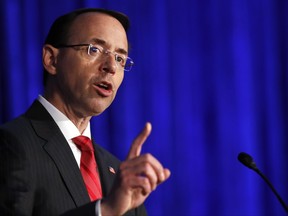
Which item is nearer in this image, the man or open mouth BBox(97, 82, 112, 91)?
the man

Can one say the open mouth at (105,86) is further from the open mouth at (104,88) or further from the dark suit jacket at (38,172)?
the dark suit jacket at (38,172)

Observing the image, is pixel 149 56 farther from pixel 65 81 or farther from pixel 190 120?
pixel 65 81

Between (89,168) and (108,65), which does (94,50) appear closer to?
(108,65)

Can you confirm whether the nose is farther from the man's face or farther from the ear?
the ear

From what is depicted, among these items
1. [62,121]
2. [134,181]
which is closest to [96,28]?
[62,121]

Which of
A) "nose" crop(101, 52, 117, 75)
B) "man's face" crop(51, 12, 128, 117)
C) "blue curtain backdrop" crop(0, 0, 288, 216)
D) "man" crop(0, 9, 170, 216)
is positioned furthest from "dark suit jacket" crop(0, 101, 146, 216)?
"blue curtain backdrop" crop(0, 0, 288, 216)

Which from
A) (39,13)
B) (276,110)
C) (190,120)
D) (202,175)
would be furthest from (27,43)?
(276,110)

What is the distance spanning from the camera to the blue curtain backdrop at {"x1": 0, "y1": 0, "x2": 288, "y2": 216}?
2.57m

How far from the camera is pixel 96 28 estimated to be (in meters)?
1.72

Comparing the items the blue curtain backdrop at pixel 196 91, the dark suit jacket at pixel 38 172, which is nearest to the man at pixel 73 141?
the dark suit jacket at pixel 38 172

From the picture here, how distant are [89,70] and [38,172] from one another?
40cm

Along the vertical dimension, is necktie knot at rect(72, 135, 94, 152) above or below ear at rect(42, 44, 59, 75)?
below

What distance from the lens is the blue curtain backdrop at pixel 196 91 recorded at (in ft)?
8.43

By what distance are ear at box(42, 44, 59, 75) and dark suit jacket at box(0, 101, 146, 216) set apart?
22cm
